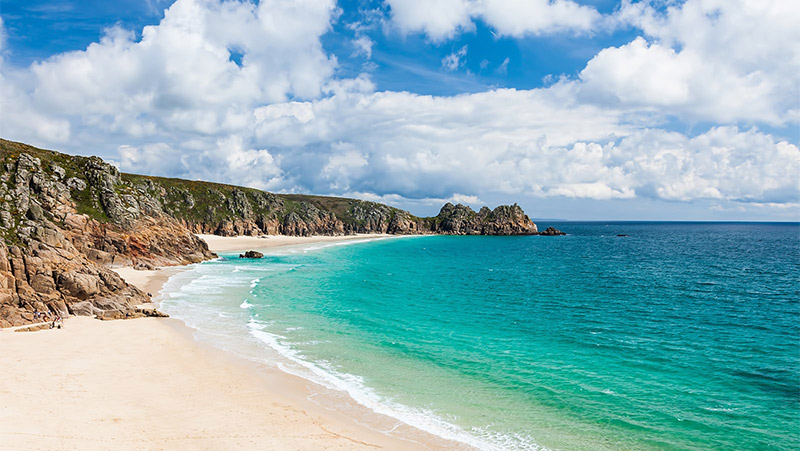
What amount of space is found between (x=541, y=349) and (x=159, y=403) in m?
24.2

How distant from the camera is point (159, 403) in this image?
69.9ft

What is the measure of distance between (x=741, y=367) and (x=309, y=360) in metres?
27.4

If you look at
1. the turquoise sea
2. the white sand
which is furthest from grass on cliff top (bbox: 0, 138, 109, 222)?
the white sand

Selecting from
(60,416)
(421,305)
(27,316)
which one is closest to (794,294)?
(421,305)

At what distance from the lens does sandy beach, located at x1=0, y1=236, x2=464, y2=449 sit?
17781mm

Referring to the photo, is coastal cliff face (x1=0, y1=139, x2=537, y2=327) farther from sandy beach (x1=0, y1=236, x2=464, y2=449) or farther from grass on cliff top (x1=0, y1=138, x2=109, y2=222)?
sandy beach (x1=0, y1=236, x2=464, y2=449)

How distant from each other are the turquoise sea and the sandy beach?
2.16 m

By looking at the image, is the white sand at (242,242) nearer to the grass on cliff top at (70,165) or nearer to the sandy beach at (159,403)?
the grass on cliff top at (70,165)

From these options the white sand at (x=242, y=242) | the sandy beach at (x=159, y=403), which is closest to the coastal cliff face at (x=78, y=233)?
the sandy beach at (x=159, y=403)

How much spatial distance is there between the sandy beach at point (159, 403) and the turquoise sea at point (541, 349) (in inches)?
85.2

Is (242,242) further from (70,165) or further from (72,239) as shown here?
(72,239)

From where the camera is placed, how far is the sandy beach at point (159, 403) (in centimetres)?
1778

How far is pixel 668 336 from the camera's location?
35062 millimetres

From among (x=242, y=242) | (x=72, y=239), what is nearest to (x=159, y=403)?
(x=72, y=239)
